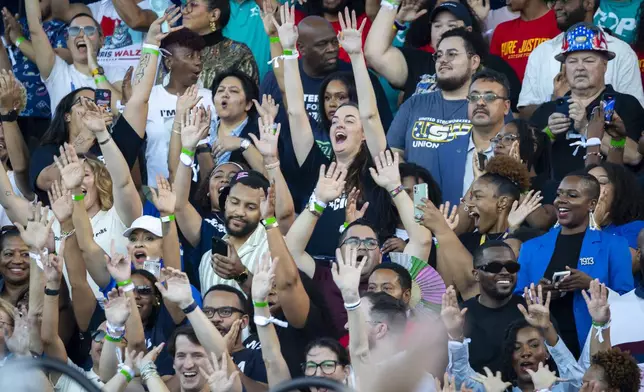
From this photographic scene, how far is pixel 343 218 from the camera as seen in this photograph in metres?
9.83

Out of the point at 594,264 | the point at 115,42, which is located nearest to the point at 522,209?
the point at 594,264

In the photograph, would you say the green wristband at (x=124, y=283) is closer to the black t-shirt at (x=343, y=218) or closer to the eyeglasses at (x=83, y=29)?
the black t-shirt at (x=343, y=218)

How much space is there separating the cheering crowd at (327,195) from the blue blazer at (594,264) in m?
0.01

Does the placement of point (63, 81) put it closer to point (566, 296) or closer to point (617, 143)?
point (617, 143)

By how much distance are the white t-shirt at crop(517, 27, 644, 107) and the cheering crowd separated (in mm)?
16

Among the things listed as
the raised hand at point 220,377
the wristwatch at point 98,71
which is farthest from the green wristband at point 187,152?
the raised hand at point 220,377

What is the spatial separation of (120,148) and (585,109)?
130 inches

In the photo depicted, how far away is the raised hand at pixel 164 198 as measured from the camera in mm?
9578

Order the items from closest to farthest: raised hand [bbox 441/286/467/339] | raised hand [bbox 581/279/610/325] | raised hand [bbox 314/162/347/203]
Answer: raised hand [bbox 581/279/610/325]
raised hand [bbox 441/286/467/339]
raised hand [bbox 314/162/347/203]

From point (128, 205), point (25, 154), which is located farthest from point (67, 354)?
point (25, 154)

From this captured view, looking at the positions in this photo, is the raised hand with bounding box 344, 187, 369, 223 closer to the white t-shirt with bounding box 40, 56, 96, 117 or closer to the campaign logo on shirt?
the campaign logo on shirt

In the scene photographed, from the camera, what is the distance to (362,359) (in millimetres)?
7684

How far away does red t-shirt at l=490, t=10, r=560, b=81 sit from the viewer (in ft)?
37.7

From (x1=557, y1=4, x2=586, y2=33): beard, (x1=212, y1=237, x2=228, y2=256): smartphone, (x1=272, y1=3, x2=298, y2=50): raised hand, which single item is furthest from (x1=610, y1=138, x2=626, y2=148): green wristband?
(x1=212, y1=237, x2=228, y2=256): smartphone
